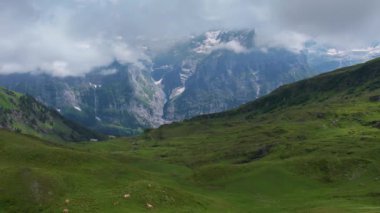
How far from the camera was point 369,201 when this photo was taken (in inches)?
3826

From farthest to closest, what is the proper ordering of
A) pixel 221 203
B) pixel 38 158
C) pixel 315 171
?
1. pixel 315 171
2. pixel 38 158
3. pixel 221 203

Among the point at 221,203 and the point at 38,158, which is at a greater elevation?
the point at 38,158

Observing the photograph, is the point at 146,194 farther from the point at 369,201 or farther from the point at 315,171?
the point at 315,171

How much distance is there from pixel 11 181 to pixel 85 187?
1341cm

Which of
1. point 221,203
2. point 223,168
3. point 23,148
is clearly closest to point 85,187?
point 221,203

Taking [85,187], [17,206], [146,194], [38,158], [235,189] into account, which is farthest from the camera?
[235,189]

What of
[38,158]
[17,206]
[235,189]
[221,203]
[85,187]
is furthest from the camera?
[235,189]

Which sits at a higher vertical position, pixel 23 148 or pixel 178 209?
pixel 23 148

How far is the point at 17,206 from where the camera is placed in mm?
79625

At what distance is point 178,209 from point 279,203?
1335 inches

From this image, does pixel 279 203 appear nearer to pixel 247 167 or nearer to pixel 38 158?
pixel 247 167

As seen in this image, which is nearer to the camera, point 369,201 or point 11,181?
point 11,181

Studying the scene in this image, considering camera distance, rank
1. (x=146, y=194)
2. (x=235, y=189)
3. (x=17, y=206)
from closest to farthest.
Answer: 1. (x=17, y=206)
2. (x=146, y=194)
3. (x=235, y=189)

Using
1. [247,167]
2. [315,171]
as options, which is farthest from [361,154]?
[247,167]
